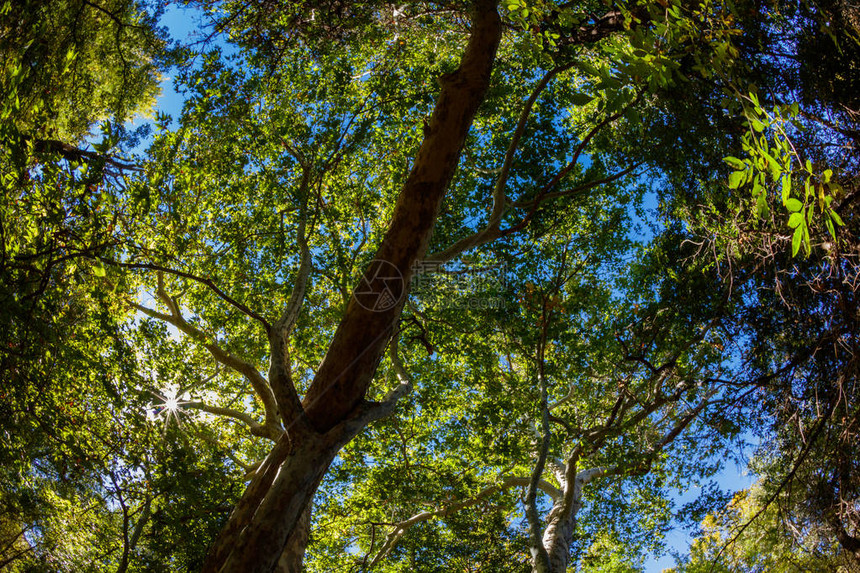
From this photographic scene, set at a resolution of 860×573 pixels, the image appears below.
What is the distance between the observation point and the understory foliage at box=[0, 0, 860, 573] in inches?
161

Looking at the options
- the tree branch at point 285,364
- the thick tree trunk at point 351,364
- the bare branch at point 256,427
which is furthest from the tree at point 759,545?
the bare branch at point 256,427

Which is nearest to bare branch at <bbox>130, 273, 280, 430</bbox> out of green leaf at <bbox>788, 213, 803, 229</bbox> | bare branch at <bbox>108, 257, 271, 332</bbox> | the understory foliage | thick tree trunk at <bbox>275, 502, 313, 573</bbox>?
the understory foliage

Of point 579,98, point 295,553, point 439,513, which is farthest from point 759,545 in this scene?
point 579,98

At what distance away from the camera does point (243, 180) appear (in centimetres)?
909

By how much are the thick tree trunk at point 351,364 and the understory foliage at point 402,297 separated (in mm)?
27

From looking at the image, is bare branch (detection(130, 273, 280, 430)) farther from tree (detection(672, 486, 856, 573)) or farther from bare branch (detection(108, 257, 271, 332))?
tree (detection(672, 486, 856, 573))

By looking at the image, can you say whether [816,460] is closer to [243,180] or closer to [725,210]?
[725,210]

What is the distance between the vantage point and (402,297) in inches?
160

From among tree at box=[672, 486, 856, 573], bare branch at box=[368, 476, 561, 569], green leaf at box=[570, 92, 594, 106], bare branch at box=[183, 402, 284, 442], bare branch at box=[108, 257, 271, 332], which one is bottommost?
tree at box=[672, 486, 856, 573]

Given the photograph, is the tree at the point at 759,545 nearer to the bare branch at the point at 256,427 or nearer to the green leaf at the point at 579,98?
the green leaf at the point at 579,98

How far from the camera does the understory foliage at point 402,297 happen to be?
409 cm

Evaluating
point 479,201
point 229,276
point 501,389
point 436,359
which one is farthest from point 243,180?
point 501,389

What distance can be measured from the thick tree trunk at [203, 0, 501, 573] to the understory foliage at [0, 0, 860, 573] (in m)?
0.03

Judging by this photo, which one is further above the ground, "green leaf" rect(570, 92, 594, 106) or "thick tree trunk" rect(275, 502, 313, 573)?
"green leaf" rect(570, 92, 594, 106)
